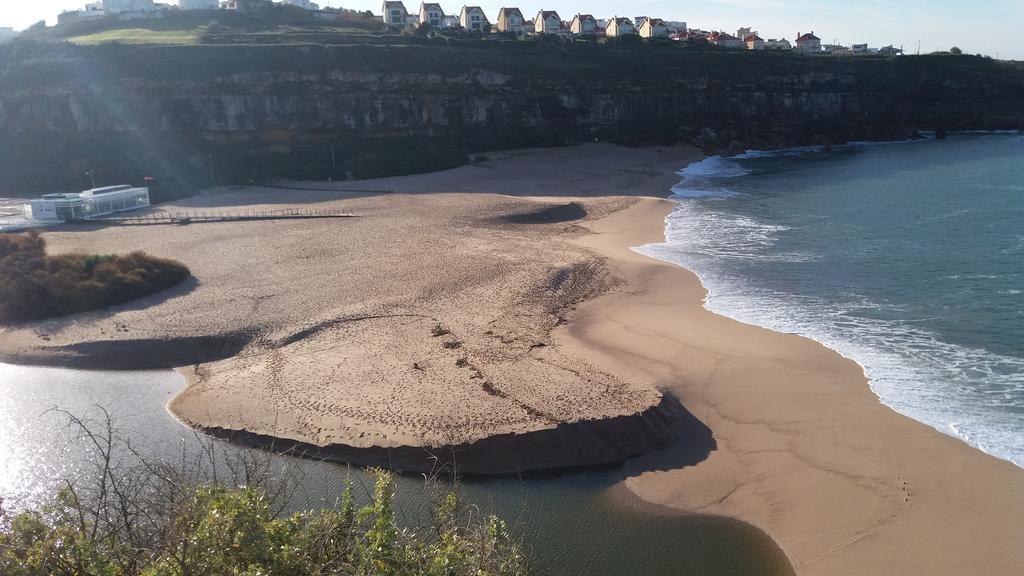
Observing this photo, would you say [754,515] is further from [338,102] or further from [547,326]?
[338,102]

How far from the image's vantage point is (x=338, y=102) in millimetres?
61438

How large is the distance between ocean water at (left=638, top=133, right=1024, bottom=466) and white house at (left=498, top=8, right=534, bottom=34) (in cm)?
5439

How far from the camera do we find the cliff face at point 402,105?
56.1m

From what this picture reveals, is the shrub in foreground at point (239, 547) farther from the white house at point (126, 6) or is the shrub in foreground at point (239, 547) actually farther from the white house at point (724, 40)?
the white house at point (724, 40)

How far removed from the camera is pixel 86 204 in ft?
131

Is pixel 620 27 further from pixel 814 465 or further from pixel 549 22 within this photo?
pixel 814 465

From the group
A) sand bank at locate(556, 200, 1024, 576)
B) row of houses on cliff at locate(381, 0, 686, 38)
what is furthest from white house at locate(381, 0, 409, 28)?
sand bank at locate(556, 200, 1024, 576)

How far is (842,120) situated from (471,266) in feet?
→ 217

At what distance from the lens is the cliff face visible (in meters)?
56.1

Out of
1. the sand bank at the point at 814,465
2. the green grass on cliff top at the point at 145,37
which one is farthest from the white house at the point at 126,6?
the sand bank at the point at 814,465

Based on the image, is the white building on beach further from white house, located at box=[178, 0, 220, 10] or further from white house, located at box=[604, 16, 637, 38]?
white house, located at box=[604, 16, 637, 38]

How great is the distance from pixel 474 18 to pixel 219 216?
6693 centimetres

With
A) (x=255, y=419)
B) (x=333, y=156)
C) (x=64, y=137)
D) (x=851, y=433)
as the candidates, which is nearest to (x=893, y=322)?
(x=851, y=433)

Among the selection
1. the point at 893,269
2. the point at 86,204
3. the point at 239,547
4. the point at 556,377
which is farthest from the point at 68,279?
the point at 893,269
